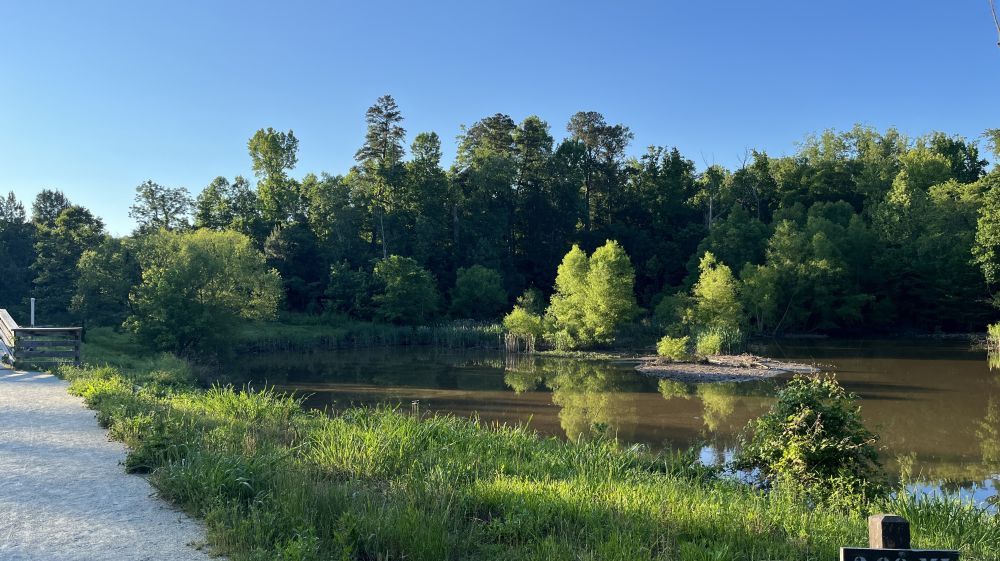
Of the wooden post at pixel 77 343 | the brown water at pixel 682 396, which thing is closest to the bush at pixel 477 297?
the brown water at pixel 682 396

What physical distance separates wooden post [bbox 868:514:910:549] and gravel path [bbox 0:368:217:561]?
4.64 meters

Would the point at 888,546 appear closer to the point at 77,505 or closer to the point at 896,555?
the point at 896,555

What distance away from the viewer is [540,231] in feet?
205

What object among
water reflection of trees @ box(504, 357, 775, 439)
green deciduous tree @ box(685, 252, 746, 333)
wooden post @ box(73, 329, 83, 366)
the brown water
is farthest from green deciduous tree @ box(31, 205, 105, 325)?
green deciduous tree @ box(685, 252, 746, 333)

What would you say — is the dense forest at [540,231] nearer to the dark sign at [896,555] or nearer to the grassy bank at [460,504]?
the grassy bank at [460,504]

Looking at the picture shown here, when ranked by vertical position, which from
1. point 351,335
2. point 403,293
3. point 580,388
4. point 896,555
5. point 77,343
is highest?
point 403,293

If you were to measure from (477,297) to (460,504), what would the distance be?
4726 centimetres

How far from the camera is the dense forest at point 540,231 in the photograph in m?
44.2

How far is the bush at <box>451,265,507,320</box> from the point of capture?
2088 inches

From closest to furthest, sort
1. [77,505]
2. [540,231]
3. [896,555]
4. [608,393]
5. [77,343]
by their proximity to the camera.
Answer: [896,555], [77,505], [77,343], [608,393], [540,231]

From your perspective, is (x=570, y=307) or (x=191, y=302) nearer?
(x=191, y=302)

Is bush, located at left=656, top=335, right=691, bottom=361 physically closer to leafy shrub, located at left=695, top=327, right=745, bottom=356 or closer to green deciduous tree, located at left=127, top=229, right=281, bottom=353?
leafy shrub, located at left=695, top=327, right=745, bottom=356

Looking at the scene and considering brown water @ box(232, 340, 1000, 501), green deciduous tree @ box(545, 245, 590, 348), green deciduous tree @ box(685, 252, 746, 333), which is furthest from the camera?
green deciduous tree @ box(545, 245, 590, 348)

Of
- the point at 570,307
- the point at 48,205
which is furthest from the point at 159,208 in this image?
the point at 570,307
